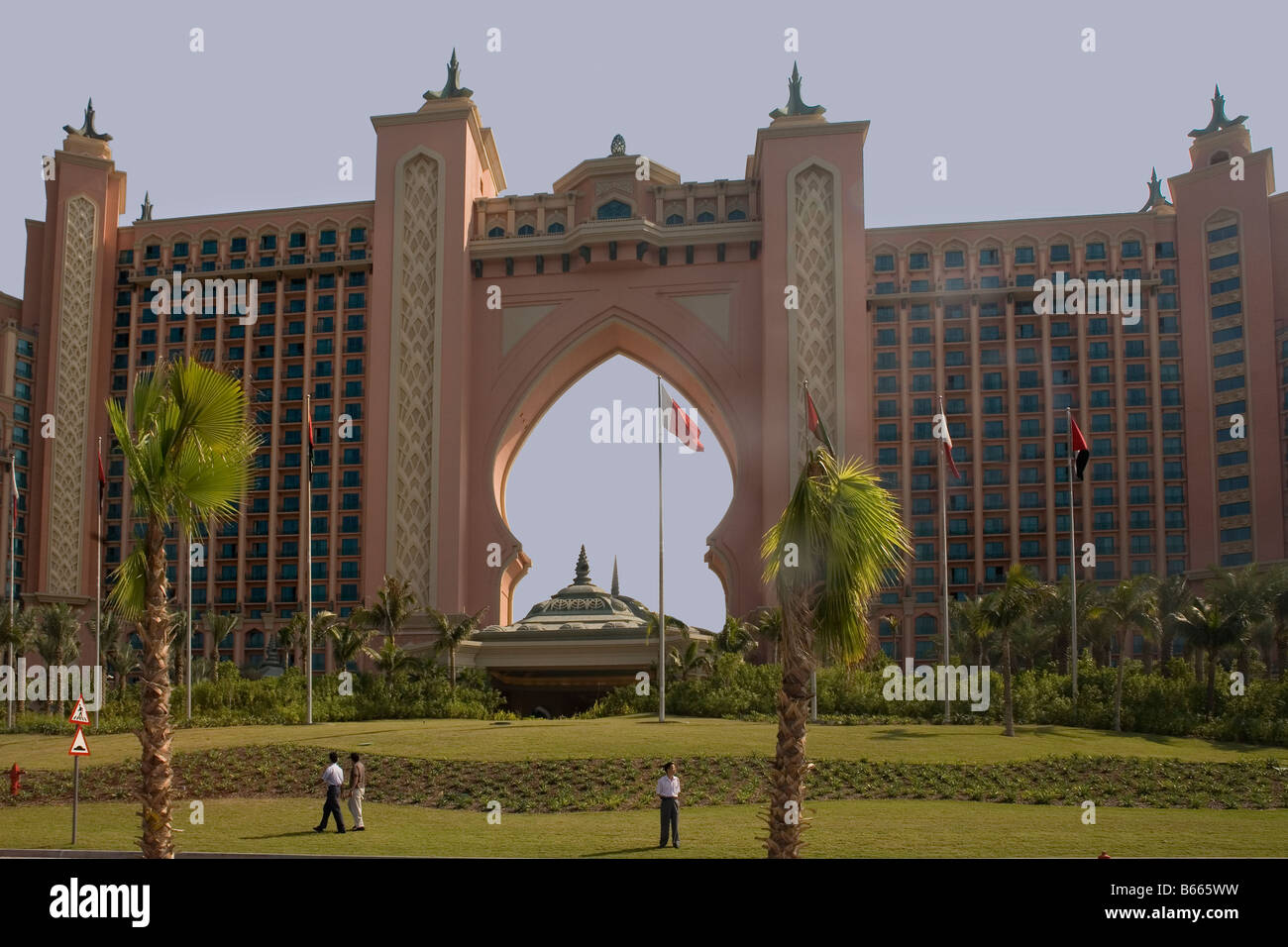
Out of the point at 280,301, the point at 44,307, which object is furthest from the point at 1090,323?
the point at 44,307

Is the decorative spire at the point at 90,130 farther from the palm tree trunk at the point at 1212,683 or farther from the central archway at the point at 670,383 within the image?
the palm tree trunk at the point at 1212,683

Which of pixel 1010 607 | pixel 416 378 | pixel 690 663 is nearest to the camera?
pixel 1010 607

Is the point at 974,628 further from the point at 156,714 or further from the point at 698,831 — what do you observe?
the point at 156,714

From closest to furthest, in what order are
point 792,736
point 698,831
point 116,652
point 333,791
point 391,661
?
point 792,736
point 333,791
point 698,831
point 391,661
point 116,652

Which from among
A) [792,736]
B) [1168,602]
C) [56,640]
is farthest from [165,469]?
[1168,602]

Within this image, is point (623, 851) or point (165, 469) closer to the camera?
point (165, 469)

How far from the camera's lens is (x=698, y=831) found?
26.9 meters

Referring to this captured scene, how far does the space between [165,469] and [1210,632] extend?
4005cm

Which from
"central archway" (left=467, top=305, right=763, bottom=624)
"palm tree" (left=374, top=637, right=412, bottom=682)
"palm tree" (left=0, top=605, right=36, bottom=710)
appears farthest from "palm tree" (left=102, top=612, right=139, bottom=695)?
"central archway" (left=467, top=305, right=763, bottom=624)

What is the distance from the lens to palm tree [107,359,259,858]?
51.3 ft

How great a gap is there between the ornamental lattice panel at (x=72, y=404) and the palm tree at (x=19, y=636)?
15149 millimetres

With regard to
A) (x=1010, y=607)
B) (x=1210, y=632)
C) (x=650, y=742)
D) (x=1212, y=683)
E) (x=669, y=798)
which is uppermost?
(x=1010, y=607)

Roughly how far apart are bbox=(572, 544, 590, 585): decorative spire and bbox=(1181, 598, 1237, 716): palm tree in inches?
1332
